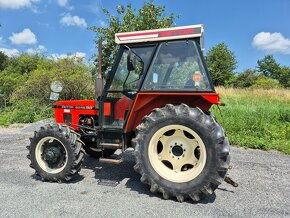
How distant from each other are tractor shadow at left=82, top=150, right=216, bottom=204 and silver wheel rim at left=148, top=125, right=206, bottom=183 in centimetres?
36

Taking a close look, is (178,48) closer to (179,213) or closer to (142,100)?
(142,100)

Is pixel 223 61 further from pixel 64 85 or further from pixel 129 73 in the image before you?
pixel 129 73

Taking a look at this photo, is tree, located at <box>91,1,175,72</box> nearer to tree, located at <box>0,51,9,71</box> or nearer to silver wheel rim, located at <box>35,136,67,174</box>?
silver wheel rim, located at <box>35,136,67,174</box>

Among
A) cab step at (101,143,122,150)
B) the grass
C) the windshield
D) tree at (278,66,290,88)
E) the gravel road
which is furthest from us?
tree at (278,66,290,88)

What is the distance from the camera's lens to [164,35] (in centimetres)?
402

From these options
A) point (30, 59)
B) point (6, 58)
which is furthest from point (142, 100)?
point (6, 58)

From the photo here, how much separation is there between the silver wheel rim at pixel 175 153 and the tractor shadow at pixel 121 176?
0.36 metres

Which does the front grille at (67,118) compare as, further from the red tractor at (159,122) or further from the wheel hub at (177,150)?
the wheel hub at (177,150)

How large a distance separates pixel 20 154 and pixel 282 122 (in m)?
8.03

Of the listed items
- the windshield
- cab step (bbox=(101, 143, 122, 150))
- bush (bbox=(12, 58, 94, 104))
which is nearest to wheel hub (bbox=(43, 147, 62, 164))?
cab step (bbox=(101, 143, 122, 150))

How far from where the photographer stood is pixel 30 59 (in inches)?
962

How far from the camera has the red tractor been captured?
12.1 feet

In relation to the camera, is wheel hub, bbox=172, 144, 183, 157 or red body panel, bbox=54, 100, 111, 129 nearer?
wheel hub, bbox=172, 144, 183, 157

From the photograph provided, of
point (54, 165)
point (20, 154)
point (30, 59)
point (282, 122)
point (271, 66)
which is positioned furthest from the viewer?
point (271, 66)
